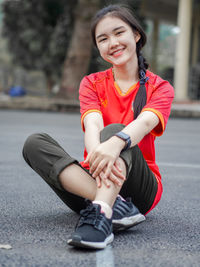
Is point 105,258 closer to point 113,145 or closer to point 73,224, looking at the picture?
point 113,145

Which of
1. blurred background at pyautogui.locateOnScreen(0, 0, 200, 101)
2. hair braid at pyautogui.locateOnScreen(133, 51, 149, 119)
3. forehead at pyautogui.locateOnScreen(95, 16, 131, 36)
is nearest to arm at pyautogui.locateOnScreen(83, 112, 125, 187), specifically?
hair braid at pyautogui.locateOnScreen(133, 51, 149, 119)

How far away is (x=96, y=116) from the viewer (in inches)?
116

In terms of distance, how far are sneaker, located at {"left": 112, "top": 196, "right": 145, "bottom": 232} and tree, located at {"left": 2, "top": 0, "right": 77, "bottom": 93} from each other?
20.0 m

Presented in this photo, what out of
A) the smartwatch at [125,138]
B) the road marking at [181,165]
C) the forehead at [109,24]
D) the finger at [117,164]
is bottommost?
the road marking at [181,165]

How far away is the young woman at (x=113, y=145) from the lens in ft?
8.23

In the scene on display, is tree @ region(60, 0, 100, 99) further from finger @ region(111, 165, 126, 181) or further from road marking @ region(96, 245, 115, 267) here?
road marking @ region(96, 245, 115, 267)

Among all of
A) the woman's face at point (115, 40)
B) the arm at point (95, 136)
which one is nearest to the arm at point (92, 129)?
the arm at point (95, 136)

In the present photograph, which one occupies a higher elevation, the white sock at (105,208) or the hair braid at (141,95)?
the hair braid at (141,95)

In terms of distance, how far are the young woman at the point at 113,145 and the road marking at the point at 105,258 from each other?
1.4 inches

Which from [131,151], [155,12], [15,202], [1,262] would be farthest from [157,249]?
[155,12]

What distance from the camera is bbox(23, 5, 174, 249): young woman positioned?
2508mm

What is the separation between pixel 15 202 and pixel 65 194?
2.56 ft

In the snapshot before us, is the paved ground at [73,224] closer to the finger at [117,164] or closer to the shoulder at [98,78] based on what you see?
the finger at [117,164]

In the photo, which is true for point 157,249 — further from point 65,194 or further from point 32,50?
point 32,50
